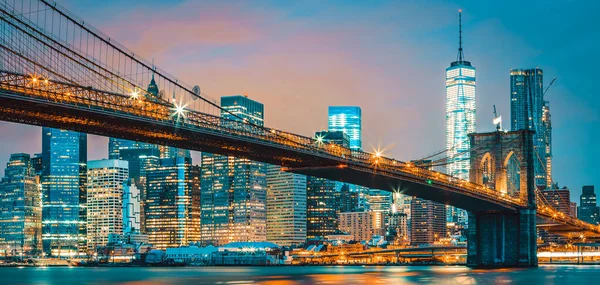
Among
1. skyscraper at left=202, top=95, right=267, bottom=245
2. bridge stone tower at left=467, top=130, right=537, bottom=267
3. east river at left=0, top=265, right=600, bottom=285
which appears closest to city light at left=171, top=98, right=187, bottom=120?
east river at left=0, top=265, right=600, bottom=285

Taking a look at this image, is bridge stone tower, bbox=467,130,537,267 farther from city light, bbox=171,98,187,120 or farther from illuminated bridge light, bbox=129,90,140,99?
illuminated bridge light, bbox=129,90,140,99

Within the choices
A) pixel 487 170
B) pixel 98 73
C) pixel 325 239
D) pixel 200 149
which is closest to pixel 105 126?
pixel 98 73

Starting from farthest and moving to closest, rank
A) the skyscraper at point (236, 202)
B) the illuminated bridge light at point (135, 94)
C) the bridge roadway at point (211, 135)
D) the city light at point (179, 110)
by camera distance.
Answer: the skyscraper at point (236, 202) < the city light at point (179, 110) < the illuminated bridge light at point (135, 94) < the bridge roadway at point (211, 135)

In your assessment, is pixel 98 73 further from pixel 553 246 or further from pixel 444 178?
pixel 553 246

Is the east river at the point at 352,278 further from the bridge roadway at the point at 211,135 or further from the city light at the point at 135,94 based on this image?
the city light at the point at 135,94

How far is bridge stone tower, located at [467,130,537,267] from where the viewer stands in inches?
3177

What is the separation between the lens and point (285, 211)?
19800cm

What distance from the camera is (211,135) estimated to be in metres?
55.8

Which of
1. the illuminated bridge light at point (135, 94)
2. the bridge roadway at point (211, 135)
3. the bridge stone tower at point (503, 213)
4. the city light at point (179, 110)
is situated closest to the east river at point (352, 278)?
the bridge stone tower at point (503, 213)

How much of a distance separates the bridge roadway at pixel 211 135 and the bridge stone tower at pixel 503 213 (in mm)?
1535

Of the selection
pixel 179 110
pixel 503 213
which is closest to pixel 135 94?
pixel 179 110

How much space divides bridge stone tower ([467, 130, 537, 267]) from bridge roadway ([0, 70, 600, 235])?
153 cm

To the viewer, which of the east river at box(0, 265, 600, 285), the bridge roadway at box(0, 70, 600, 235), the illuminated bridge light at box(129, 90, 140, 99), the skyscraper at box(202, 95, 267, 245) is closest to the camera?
the bridge roadway at box(0, 70, 600, 235)

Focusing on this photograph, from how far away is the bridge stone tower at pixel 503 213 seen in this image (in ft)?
265
